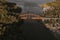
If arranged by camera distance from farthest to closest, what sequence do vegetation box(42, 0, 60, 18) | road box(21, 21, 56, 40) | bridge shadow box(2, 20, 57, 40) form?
vegetation box(42, 0, 60, 18) → road box(21, 21, 56, 40) → bridge shadow box(2, 20, 57, 40)

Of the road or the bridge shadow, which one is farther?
the road

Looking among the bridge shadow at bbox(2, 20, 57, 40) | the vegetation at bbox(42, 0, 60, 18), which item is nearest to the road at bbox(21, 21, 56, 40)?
the bridge shadow at bbox(2, 20, 57, 40)

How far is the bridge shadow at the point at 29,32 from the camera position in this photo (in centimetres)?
1588

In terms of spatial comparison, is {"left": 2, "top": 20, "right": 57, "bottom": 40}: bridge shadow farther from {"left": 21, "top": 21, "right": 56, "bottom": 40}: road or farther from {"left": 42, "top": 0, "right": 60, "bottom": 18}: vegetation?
{"left": 42, "top": 0, "right": 60, "bottom": 18}: vegetation

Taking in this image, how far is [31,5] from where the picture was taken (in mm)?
32438

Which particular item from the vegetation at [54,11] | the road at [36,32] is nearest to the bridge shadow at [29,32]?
the road at [36,32]

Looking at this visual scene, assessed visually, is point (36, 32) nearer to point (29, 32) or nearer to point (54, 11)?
point (29, 32)

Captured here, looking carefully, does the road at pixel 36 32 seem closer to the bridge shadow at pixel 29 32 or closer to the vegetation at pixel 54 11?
the bridge shadow at pixel 29 32

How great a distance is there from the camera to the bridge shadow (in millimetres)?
15882

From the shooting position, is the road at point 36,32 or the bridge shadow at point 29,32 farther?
the road at point 36,32

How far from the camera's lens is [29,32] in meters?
19.0

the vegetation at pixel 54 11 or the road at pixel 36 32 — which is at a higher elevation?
the vegetation at pixel 54 11

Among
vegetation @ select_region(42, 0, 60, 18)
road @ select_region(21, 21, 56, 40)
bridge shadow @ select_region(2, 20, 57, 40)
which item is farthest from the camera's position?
vegetation @ select_region(42, 0, 60, 18)

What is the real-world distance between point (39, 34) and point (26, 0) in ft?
57.3
